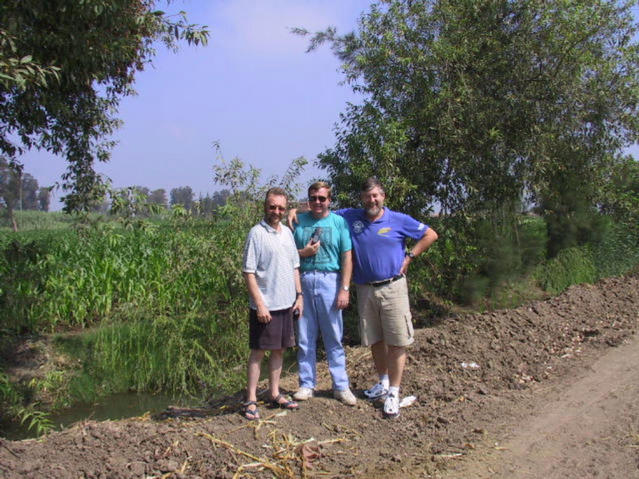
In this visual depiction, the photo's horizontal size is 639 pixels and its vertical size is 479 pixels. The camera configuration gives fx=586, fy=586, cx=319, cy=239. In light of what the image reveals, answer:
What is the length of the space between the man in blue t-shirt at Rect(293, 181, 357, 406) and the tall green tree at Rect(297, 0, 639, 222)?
2.72 m

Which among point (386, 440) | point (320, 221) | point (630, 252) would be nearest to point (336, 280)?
point (320, 221)

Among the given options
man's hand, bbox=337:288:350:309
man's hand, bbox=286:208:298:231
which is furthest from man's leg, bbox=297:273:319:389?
man's hand, bbox=286:208:298:231

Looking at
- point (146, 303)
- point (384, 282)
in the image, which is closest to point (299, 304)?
point (384, 282)

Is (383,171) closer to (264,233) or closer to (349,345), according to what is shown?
(349,345)

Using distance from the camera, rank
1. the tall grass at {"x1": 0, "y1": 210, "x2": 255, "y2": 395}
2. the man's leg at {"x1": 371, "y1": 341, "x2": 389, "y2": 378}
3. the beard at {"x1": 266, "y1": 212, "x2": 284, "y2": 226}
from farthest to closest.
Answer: the tall grass at {"x1": 0, "y1": 210, "x2": 255, "y2": 395}, the man's leg at {"x1": 371, "y1": 341, "x2": 389, "y2": 378}, the beard at {"x1": 266, "y1": 212, "x2": 284, "y2": 226}

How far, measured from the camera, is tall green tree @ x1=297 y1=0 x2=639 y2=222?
802cm

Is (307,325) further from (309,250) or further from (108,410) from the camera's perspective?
(108,410)

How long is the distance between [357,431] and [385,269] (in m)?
1.36

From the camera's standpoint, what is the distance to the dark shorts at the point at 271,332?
15.4 feet

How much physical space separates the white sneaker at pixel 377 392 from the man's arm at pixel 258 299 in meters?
1.39

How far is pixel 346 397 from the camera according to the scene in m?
5.19

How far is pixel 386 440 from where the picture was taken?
4.73 m

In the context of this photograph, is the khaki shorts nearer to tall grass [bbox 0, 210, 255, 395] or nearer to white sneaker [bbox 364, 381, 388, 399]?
white sneaker [bbox 364, 381, 388, 399]

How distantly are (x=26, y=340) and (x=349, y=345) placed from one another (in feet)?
15.0
